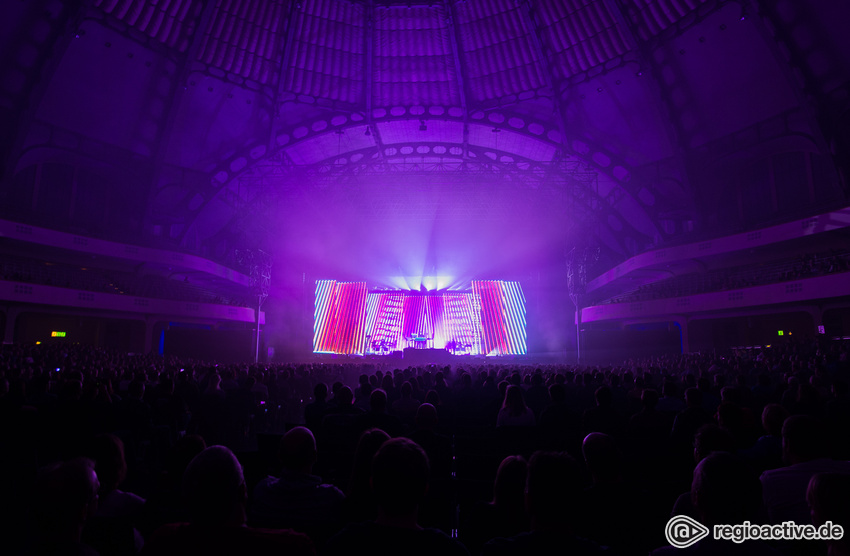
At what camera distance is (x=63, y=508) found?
2068 millimetres

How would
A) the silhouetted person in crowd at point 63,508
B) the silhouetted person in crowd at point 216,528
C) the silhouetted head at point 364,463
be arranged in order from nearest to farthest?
the silhouetted person in crowd at point 216,528 → the silhouetted person in crowd at point 63,508 → the silhouetted head at point 364,463

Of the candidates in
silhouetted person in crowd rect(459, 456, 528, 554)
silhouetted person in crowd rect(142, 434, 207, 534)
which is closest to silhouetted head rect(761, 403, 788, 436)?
silhouetted person in crowd rect(459, 456, 528, 554)

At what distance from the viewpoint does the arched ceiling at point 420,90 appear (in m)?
21.8

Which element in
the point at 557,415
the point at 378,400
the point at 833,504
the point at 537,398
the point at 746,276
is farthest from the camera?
the point at 746,276

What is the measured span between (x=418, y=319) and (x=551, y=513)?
3516cm

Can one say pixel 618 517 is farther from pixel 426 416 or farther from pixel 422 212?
pixel 422 212

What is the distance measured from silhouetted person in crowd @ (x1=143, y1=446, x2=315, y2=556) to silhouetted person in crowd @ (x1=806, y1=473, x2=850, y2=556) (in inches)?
79.9

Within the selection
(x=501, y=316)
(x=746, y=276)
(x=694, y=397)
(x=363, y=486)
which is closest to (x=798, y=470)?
(x=363, y=486)

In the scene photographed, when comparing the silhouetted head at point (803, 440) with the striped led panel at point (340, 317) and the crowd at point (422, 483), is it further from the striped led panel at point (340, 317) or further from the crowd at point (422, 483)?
the striped led panel at point (340, 317)

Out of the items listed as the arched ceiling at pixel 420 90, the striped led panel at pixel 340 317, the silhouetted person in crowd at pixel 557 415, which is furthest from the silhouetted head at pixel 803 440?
the striped led panel at pixel 340 317

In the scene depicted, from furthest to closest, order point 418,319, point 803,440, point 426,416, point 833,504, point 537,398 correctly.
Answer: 1. point 418,319
2. point 537,398
3. point 426,416
4. point 803,440
5. point 833,504

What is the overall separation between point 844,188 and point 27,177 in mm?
39720

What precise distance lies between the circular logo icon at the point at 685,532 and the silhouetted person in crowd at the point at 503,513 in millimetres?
796

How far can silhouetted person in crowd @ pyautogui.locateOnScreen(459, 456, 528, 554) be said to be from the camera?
282 cm
